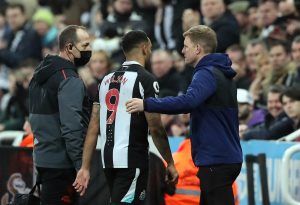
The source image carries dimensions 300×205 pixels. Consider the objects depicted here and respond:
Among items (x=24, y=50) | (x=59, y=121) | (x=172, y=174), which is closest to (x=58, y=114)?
(x=59, y=121)

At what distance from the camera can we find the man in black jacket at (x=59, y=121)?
26.7 ft

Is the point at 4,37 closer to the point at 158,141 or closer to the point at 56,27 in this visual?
the point at 56,27

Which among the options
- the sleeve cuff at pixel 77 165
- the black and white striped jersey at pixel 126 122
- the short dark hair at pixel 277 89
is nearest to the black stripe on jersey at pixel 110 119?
the black and white striped jersey at pixel 126 122

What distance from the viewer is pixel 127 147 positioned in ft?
26.0

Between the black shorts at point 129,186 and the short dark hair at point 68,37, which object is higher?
the short dark hair at point 68,37

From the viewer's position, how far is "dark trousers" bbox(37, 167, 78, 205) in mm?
8219

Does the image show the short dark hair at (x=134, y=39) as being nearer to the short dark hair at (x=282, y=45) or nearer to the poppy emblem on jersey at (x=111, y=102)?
the poppy emblem on jersey at (x=111, y=102)

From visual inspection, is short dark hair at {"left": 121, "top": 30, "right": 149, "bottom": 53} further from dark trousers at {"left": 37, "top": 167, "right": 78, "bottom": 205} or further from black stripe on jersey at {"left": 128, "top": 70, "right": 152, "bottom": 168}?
dark trousers at {"left": 37, "top": 167, "right": 78, "bottom": 205}

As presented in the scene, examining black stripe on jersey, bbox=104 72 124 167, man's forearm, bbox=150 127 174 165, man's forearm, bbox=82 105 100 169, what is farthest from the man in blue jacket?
man's forearm, bbox=82 105 100 169

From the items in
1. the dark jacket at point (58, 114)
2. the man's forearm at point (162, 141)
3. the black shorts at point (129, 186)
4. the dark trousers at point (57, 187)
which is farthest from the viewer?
the dark trousers at point (57, 187)

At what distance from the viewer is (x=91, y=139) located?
321 inches

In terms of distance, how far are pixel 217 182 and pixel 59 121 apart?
1.53 meters

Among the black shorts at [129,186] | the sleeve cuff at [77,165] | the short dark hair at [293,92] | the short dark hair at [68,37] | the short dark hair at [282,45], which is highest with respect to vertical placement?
the short dark hair at [282,45]

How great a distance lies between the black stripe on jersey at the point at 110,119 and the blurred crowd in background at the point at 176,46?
9.31ft
